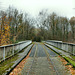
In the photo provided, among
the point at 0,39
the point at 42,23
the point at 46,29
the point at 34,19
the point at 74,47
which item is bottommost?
the point at 74,47

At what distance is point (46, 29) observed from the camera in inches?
1870

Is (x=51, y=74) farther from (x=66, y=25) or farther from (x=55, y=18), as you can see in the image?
(x=66, y=25)

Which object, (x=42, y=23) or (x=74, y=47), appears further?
(x=42, y=23)

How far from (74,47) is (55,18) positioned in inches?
1457

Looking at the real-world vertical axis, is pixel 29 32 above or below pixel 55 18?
below

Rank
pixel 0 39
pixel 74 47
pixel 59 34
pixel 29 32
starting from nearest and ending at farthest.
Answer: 1. pixel 74 47
2. pixel 0 39
3. pixel 59 34
4. pixel 29 32

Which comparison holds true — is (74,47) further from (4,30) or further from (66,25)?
(66,25)

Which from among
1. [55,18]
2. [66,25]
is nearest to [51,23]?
[55,18]

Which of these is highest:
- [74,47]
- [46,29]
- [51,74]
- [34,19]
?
[34,19]

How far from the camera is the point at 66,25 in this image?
48.5 m

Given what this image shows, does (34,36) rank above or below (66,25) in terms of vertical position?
below

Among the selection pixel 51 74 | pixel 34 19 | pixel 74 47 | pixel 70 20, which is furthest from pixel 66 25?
pixel 51 74

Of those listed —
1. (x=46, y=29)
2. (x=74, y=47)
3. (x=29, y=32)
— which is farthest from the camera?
(x=29, y=32)

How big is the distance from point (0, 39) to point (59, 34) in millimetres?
36007
